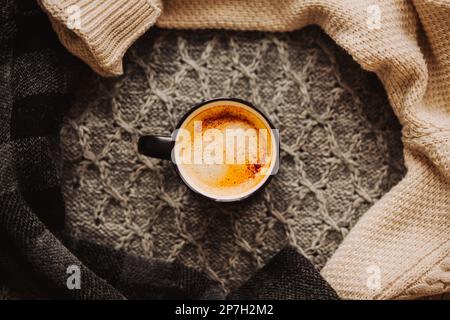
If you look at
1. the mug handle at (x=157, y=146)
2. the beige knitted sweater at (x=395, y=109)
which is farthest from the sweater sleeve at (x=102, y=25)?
the mug handle at (x=157, y=146)

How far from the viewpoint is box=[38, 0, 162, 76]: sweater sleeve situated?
2.85 ft

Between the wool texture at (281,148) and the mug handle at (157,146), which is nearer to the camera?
the mug handle at (157,146)

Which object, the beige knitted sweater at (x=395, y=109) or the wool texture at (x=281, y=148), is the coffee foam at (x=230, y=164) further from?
the beige knitted sweater at (x=395, y=109)

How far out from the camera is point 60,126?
3.14 feet

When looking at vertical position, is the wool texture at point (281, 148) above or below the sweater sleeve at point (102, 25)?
below

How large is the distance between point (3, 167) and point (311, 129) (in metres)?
0.51

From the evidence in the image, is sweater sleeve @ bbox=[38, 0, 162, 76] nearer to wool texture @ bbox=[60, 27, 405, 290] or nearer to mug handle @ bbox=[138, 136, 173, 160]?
wool texture @ bbox=[60, 27, 405, 290]

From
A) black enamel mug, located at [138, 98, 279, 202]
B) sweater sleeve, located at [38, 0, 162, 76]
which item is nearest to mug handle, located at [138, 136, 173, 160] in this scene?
black enamel mug, located at [138, 98, 279, 202]

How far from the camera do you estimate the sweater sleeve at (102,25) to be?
869mm

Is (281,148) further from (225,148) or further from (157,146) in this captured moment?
(157,146)

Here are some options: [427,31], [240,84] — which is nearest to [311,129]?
[240,84]

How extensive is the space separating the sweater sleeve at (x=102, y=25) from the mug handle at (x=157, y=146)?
0.16 meters

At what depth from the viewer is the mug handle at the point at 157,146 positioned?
0.84 metres

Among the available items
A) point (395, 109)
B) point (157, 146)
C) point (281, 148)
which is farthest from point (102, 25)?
point (395, 109)
